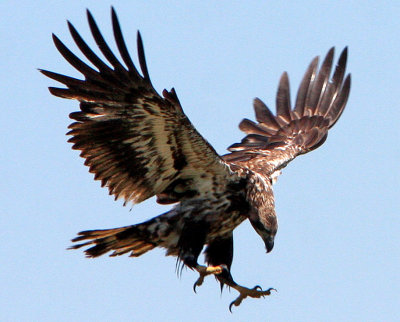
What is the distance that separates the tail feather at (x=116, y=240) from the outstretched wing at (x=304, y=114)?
274 cm

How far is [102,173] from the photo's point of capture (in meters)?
11.3

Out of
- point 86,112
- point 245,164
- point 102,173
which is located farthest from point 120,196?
point 245,164

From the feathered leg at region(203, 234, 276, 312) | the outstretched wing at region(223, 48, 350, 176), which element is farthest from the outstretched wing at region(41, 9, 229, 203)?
the outstretched wing at region(223, 48, 350, 176)

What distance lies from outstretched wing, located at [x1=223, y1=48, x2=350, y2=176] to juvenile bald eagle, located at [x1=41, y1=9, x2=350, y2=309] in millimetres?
1520

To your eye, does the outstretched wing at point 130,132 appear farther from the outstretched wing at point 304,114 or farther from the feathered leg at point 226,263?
the outstretched wing at point 304,114

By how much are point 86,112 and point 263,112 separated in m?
5.08

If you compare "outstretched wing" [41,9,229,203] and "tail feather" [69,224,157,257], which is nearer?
"outstretched wing" [41,9,229,203]

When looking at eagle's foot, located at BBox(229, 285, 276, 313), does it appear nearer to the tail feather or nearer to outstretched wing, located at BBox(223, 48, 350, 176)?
the tail feather

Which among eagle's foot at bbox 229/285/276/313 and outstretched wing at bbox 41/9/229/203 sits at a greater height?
outstretched wing at bbox 41/9/229/203

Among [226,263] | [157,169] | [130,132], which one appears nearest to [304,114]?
[226,263]

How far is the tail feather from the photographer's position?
11734mm

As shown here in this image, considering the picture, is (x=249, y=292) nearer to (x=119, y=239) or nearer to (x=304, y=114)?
(x=119, y=239)

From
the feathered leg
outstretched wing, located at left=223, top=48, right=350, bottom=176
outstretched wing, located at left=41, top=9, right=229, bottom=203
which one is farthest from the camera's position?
outstretched wing, located at left=223, top=48, right=350, bottom=176

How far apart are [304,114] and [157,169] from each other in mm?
4396
